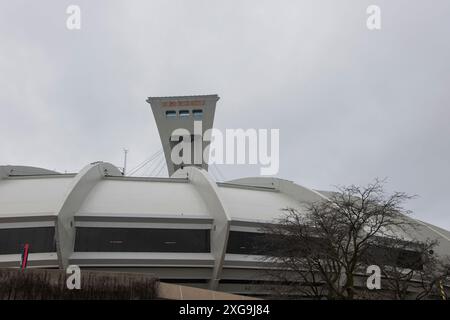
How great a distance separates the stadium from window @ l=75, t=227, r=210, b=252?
57 millimetres

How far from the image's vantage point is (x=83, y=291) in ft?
42.6

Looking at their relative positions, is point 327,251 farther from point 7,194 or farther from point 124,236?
point 7,194

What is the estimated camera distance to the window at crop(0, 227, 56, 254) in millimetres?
23828

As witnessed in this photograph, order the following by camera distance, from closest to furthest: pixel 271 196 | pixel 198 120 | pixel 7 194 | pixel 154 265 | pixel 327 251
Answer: pixel 327 251
pixel 154 265
pixel 7 194
pixel 271 196
pixel 198 120

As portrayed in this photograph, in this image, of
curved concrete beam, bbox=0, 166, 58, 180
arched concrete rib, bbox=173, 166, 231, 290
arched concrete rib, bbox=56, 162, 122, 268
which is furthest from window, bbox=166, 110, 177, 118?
arched concrete rib, bbox=173, 166, 231, 290

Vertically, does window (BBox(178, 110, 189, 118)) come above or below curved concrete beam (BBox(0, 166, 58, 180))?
above

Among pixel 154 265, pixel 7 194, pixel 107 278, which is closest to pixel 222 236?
pixel 154 265

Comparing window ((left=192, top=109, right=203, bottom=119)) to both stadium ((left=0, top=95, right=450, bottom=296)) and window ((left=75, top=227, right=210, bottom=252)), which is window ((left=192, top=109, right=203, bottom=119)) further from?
window ((left=75, top=227, right=210, bottom=252))

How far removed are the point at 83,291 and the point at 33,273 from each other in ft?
5.20

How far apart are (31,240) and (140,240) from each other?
238 inches

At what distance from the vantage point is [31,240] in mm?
23891

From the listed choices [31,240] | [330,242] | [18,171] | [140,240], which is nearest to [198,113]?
[18,171]

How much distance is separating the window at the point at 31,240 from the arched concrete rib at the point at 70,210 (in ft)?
3.39
